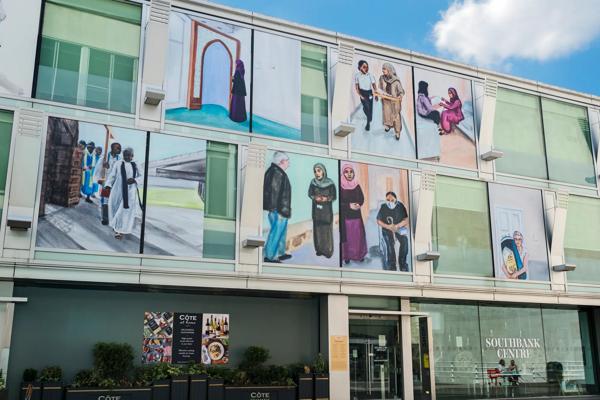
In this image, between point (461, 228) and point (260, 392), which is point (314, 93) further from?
point (260, 392)

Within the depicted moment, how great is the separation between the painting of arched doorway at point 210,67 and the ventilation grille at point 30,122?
4.45 m

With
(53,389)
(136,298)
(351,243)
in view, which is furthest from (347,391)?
(53,389)

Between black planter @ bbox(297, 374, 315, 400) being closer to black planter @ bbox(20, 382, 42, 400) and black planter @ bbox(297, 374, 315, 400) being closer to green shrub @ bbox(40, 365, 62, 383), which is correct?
green shrub @ bbox(40, 365, 62, 383)

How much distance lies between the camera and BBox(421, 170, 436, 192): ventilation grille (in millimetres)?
22094

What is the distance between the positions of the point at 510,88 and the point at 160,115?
47.4 ft

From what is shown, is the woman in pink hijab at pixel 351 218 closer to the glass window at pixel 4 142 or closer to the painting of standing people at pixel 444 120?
the painting of standing people at pixel 444 120

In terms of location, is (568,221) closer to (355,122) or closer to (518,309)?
(518,309)

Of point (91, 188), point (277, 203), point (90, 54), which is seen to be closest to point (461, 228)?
point (277, 203)

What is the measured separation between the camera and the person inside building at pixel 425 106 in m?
23.2

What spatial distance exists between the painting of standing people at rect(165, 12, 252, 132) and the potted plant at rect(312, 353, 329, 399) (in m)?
7.80

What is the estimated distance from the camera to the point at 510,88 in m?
25.3

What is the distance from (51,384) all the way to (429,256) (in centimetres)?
1232

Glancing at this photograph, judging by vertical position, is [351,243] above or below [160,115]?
below

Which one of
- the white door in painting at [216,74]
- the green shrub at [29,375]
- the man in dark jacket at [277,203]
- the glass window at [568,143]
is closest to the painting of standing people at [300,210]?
the man in dark jacket at [277,203]
